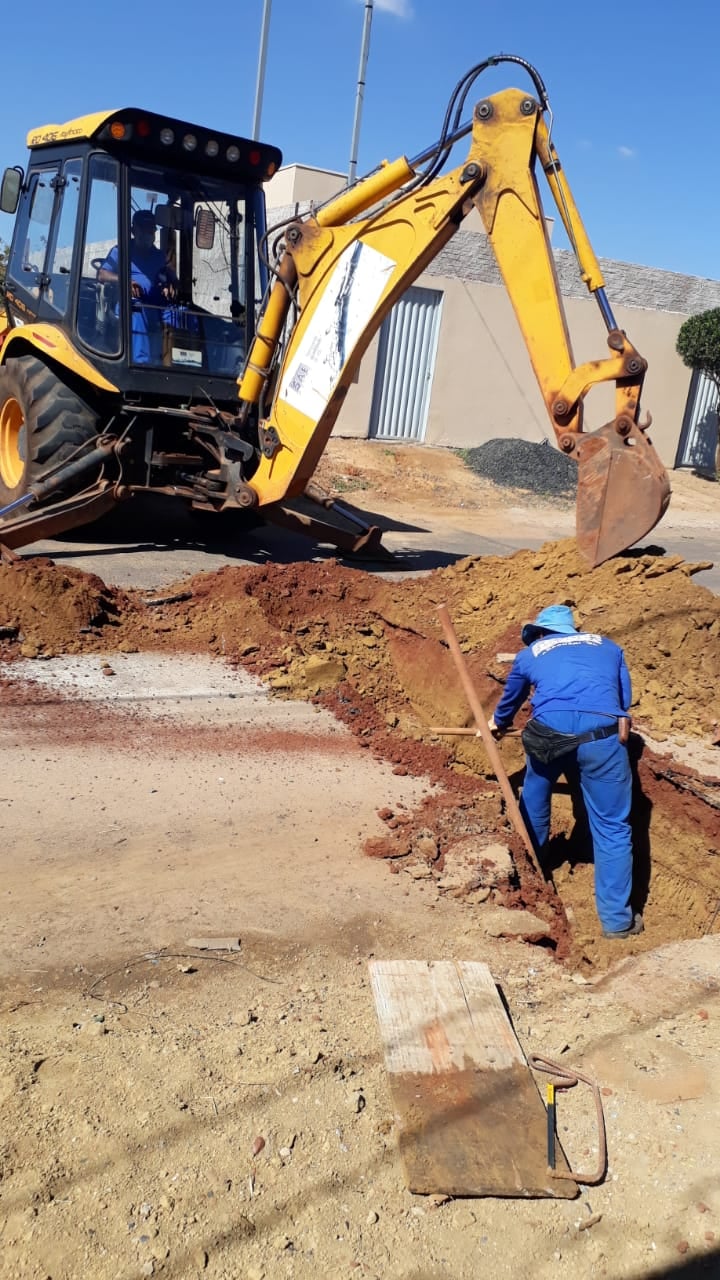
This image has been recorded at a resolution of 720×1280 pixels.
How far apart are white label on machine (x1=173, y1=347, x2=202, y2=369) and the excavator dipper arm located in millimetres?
563

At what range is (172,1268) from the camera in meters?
2.68

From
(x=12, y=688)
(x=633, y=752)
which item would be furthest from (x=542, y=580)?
(x=12, y=688)

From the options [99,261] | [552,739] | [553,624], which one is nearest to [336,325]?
[99,261]

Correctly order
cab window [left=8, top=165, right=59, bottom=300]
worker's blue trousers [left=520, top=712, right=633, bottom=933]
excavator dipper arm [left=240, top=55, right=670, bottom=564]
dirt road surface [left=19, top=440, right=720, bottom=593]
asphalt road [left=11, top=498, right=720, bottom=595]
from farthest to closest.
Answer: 1. dirt road surface [left=19, top=440, right=720, bottom=593]
2. asphalt road [left=11, top=498, right=720, bottom=595]
3. cab window [left=8, top=165, right=59, bottom=300]
4. excavator dipper arm [left=240, top=55, right=670, bottom=564]
5. worker's blue trousers [left=520, top=712, right=633, bottom=933]

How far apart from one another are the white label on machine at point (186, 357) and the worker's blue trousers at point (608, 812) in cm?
569

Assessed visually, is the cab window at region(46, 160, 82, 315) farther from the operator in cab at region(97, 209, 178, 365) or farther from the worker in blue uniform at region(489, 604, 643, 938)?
the worker in blue uniform at region(489, 604, 643, 938)

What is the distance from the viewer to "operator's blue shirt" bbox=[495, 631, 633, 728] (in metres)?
4.79

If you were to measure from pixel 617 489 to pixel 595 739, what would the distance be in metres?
Answer: 2.95

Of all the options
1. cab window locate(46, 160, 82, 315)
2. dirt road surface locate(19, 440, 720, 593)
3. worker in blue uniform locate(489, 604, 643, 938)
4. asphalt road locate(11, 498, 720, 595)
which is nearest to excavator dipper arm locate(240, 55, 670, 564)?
asphalt road locate(11, 498, 720, 595)

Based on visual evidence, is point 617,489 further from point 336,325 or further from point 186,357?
point 186,357

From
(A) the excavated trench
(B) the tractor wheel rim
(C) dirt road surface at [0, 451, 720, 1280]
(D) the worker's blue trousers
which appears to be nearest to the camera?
(C) dirt road surface at [0, 451, 720, 1280]

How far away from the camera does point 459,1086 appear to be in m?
3.40

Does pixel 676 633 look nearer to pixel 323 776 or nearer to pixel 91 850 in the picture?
pixel 323 776

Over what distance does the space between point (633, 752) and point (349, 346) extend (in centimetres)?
442
